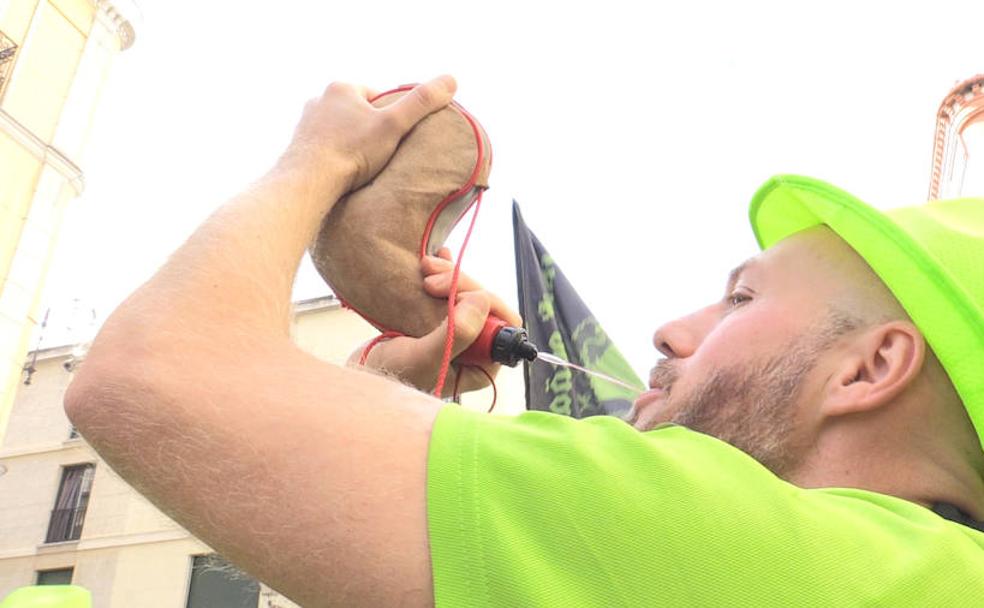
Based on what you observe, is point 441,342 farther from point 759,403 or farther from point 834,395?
point 834,395

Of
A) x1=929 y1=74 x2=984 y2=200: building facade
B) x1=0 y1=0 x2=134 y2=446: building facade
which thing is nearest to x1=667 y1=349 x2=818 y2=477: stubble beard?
x1=929 y1=74 x2=984 y2=200: building facade

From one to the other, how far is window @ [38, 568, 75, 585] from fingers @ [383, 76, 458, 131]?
19106mm

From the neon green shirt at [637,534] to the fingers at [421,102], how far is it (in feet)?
2.27

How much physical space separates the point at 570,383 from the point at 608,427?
2008mm

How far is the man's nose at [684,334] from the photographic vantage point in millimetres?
1644

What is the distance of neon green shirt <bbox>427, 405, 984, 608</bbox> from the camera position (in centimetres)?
96

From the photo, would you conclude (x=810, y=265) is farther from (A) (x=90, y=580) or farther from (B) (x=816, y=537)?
(A) (x=90, y=580)

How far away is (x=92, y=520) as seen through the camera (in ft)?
59.3

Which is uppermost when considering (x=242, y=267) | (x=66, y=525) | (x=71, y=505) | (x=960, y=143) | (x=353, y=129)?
(x=960, y=143)

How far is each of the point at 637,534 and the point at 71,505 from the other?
19.8m

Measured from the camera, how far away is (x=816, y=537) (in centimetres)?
102

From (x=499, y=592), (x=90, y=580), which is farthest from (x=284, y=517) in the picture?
(x=90, y=580)

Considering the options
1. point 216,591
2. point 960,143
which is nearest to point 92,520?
point 216,591

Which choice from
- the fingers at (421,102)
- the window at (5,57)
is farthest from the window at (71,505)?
the fingers at (421,102)
